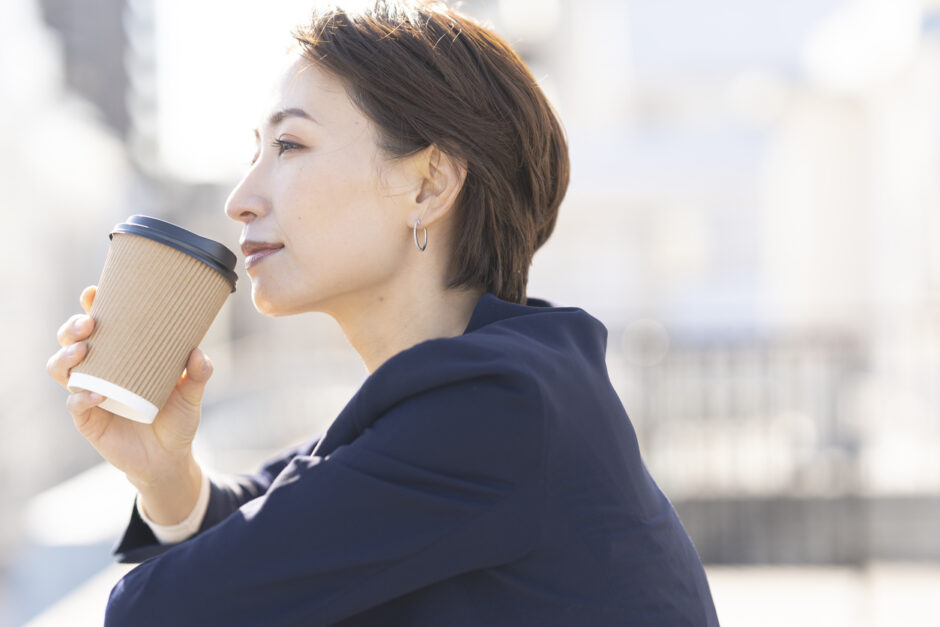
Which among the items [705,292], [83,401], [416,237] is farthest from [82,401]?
[705,292]

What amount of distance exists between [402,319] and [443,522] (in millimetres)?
481

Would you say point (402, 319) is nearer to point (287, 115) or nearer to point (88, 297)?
point (287, 115)

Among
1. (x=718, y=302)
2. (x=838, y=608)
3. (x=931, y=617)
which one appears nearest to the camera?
(x=931, y=617)

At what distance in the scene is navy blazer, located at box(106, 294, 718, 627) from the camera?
1029mm

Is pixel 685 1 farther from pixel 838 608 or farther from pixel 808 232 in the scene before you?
pixel 838 608

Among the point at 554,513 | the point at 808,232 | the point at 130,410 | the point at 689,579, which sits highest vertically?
the point at 808,232

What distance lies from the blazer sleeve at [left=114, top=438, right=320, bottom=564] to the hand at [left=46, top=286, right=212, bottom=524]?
0.18ft

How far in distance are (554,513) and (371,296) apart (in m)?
0.51

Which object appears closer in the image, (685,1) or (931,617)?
(931,617)

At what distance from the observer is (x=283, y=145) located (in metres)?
1.37

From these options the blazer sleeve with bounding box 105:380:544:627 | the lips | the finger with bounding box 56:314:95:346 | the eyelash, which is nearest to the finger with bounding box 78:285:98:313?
the finger with bounding box 56:314:95:346

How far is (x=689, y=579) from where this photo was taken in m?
1.27

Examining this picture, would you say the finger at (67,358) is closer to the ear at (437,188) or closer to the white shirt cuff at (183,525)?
the white shirt cuff at (183,525)

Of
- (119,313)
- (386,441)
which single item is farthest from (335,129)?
(386,441)
